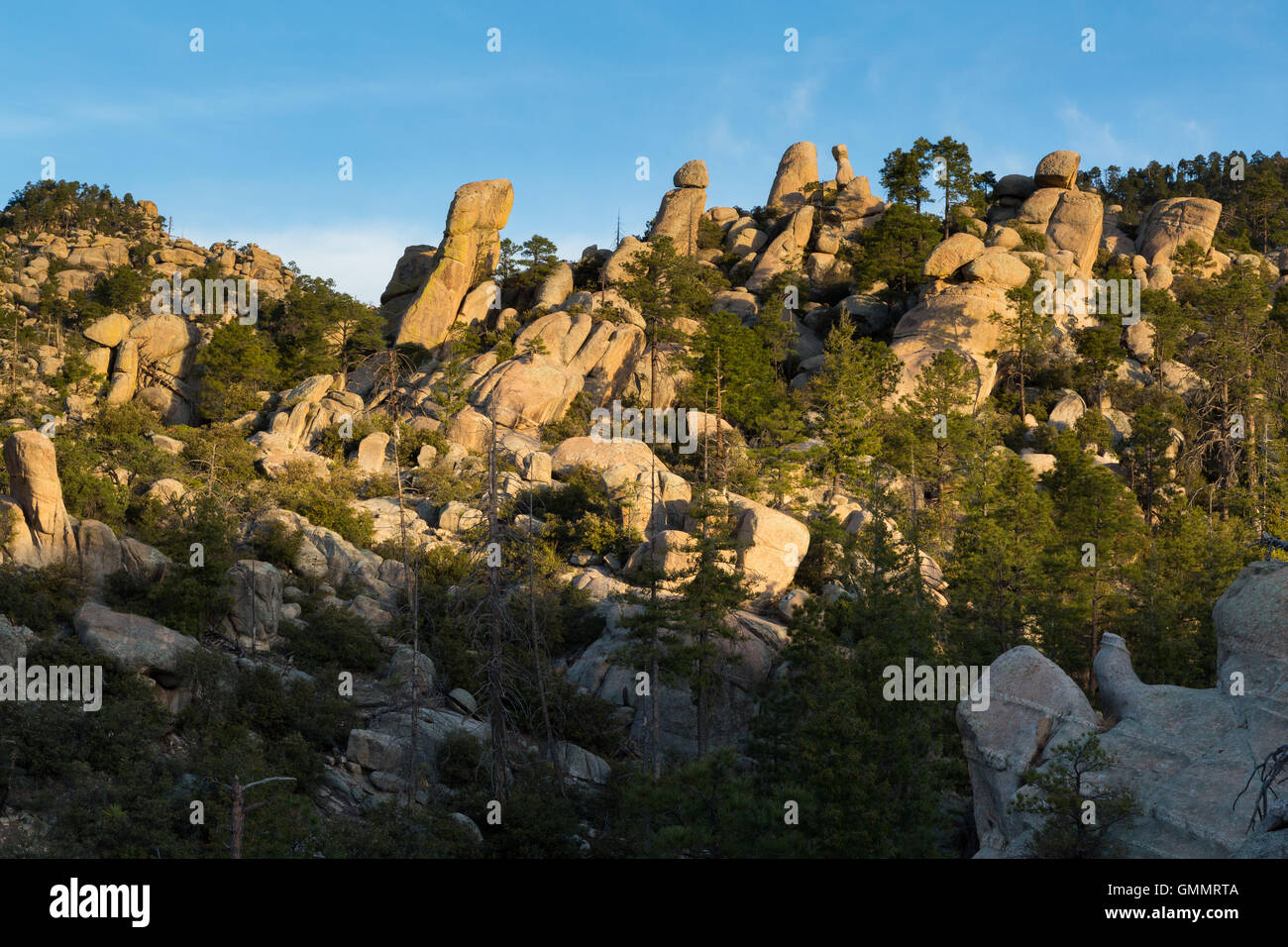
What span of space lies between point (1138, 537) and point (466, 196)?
6045cm

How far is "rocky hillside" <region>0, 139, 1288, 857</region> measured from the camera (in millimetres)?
21469

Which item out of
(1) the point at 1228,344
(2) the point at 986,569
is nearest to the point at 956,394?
(1) the point at 1228,344

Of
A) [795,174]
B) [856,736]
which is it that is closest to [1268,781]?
[856,736]

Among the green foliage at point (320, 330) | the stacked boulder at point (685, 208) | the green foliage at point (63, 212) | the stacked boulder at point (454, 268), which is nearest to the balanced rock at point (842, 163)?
the stacked boulder at point (685, 208)

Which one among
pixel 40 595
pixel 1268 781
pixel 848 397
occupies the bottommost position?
pixel 1268 781

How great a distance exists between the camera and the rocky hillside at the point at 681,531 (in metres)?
21.5

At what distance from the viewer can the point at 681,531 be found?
136 feet

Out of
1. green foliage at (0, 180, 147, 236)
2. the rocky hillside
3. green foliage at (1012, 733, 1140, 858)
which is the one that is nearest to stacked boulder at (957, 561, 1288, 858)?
the rocky hillside

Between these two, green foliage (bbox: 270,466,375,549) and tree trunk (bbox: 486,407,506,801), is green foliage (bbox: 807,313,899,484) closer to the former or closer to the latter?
green foliage (bbox: 270,466,375,549)

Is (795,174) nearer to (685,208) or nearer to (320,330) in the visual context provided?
(685,208)

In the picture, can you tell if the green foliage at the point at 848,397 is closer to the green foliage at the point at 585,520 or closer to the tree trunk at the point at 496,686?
the green foliage at the point at 585,520

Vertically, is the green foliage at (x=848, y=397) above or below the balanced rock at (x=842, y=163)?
below

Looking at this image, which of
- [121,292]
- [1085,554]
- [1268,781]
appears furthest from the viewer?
[121,292]
